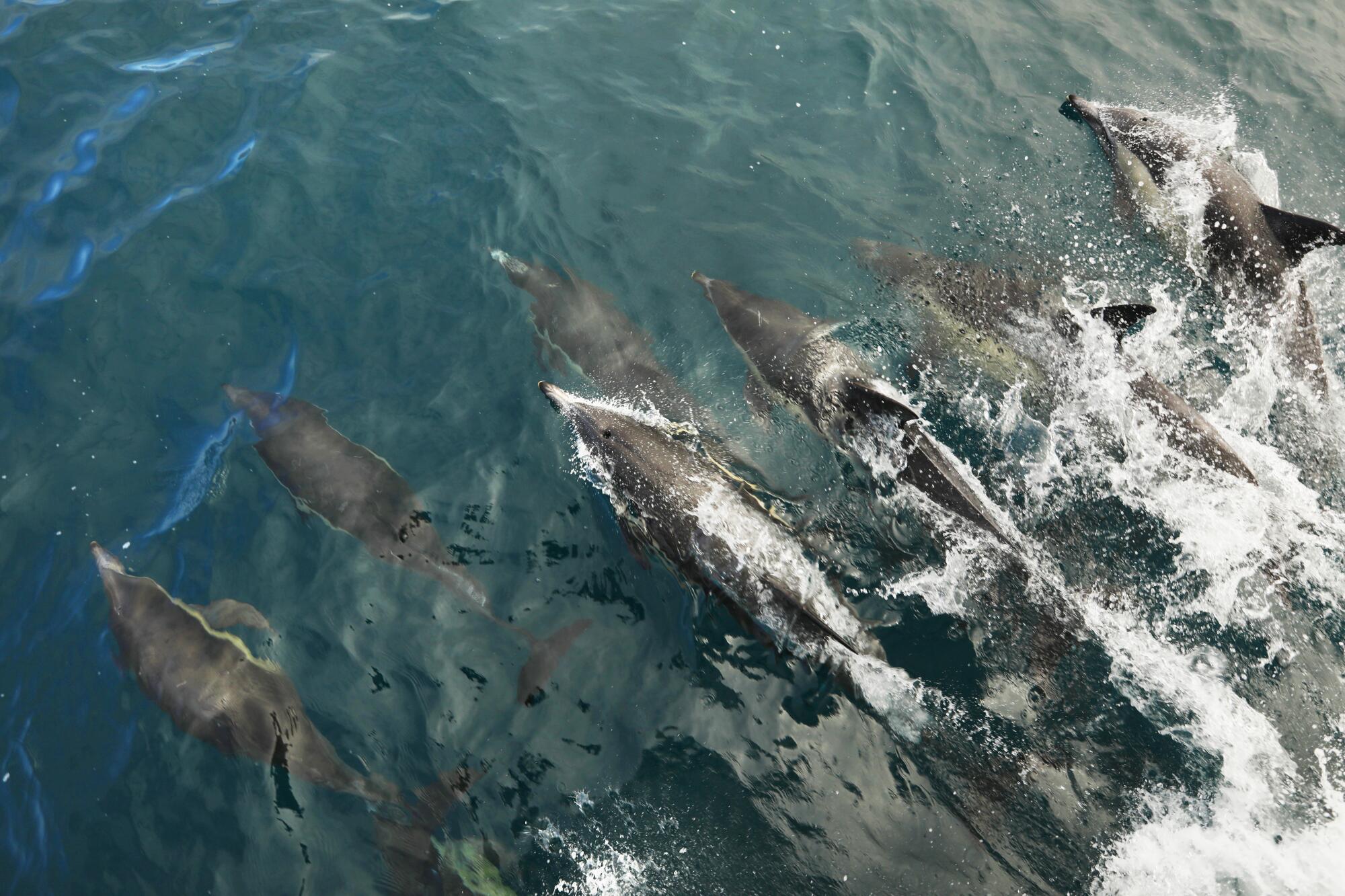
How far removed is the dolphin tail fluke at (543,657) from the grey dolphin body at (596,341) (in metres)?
2.46

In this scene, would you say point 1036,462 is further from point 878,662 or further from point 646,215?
point 646,215

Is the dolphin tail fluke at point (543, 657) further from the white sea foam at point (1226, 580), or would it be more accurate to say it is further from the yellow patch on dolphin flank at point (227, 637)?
the white sea foam at point (1226, 580)

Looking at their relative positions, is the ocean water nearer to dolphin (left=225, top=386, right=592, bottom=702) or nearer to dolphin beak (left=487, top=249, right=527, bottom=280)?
dolphin (left=225, top=386, right=592, bottom=702)

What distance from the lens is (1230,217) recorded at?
9297 millimetres

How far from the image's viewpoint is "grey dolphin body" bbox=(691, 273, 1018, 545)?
7477 millimetres

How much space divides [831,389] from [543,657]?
3.90 meters

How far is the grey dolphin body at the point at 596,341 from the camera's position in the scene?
8680 millimetres

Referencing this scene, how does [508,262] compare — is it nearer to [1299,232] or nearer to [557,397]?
[557,397]

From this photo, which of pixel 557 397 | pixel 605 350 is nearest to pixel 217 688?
pixel 557 397

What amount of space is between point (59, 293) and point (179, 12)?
17.0 feet

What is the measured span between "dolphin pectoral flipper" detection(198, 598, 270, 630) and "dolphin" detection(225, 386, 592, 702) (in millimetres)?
1031

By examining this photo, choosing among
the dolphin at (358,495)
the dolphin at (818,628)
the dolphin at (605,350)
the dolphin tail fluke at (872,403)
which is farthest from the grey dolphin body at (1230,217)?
the dolphin at (358,495)

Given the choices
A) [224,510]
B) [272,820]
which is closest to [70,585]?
[224,510]

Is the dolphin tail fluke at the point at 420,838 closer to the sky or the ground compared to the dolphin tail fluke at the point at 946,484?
closer to the ground
